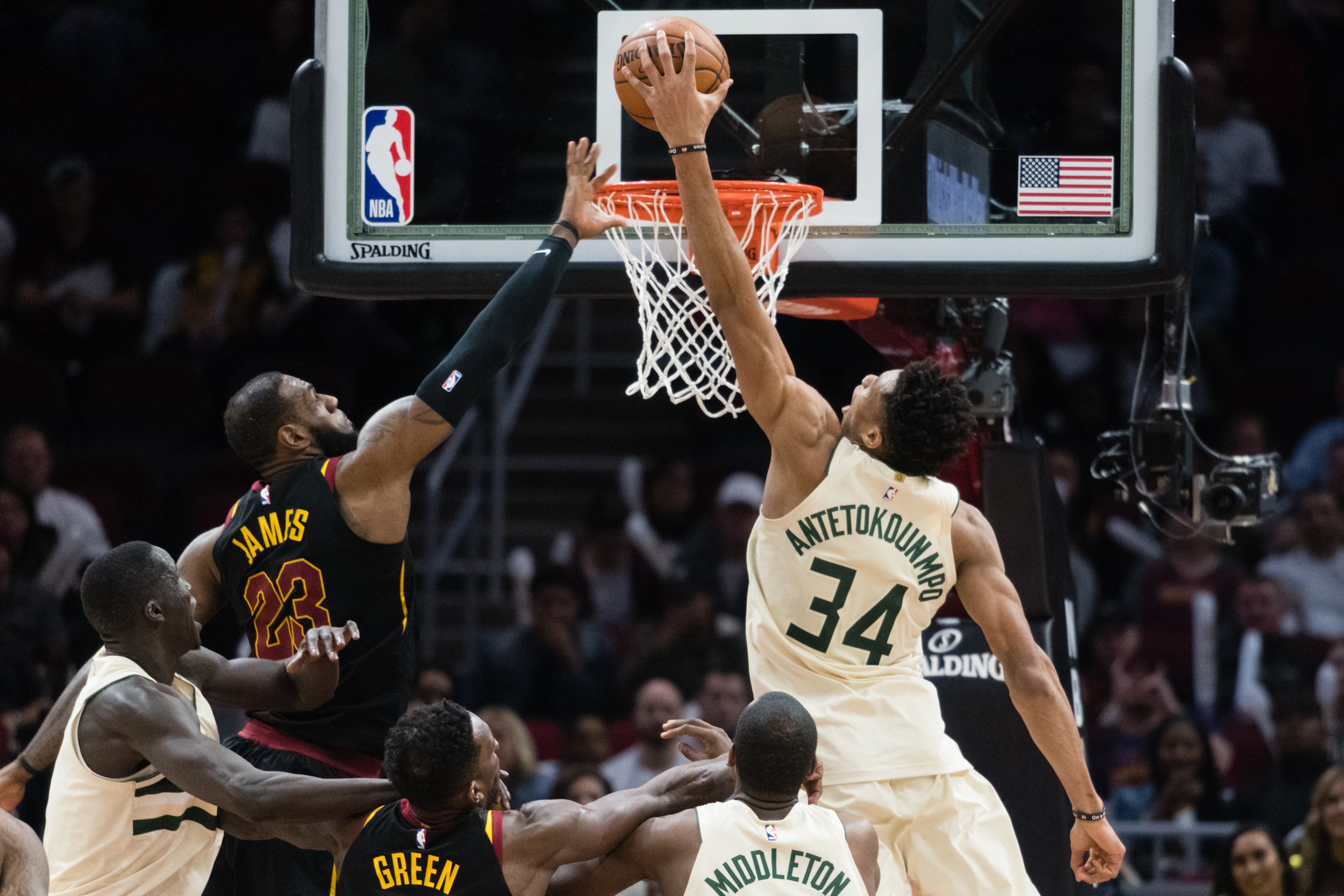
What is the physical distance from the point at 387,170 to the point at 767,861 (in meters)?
2.52

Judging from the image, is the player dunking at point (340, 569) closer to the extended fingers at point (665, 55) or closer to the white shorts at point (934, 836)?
the extended fingers at point (665, 55)

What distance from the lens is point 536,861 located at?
13.3ft

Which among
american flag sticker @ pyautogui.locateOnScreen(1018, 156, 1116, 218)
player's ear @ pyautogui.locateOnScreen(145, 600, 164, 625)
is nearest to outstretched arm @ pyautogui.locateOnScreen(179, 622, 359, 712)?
player's ear @ pyautogui.locateOnScreen(145, 600, 164, 625)

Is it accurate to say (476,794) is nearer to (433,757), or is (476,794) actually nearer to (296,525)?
(433,757)

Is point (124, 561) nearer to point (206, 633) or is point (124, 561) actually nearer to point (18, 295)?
point (206, 633)

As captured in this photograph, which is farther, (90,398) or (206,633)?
(90,398)

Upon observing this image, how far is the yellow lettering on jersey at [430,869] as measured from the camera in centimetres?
397

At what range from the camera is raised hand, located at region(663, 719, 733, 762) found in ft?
14.2

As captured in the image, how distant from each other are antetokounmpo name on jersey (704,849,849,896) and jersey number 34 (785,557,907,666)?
62 cm

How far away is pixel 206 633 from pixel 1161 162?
498cm

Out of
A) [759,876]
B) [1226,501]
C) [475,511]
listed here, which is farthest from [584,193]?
[475,511]

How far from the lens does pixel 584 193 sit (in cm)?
491

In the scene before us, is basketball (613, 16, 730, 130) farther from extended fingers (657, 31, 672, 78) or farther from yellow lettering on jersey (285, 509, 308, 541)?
yellow lettering on jersey (285, 509, 308, 541)

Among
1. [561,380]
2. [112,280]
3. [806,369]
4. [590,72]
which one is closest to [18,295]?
[112,280]
